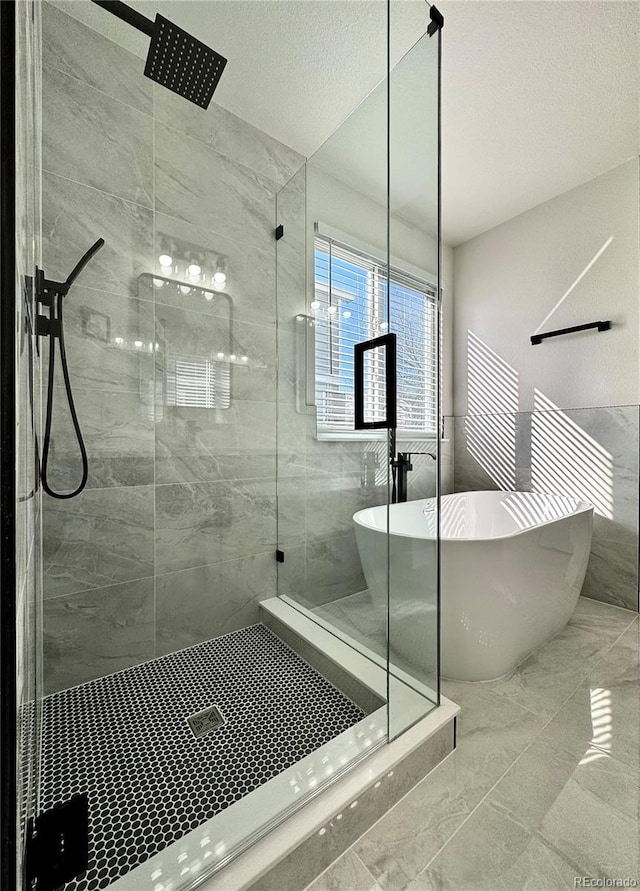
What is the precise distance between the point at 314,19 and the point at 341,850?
2.85 m

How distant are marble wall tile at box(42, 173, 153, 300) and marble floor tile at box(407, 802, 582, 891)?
84.1 inches

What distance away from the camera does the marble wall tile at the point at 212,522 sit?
70.6 inches

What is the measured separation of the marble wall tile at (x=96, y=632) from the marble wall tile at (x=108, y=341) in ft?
2.75

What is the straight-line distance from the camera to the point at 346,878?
965 millimetres

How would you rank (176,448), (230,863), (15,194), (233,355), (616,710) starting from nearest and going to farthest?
(15,194) → (230,863) → (616,710) → (176,448) → (233,355)

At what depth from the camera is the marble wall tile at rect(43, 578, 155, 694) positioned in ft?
4.97

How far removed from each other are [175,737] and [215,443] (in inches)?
45.6

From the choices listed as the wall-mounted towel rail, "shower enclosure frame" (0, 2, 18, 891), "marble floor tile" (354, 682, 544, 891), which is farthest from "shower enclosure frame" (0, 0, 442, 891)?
the wall-mounted towel rail

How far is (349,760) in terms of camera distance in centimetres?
114

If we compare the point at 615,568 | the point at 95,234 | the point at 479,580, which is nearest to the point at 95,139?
the point at 95,234

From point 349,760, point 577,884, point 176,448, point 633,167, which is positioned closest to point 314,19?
point 633,167

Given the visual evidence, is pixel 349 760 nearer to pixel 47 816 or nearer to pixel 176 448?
pixel 47 816

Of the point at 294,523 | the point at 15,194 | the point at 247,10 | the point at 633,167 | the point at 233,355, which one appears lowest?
the point at 294,523

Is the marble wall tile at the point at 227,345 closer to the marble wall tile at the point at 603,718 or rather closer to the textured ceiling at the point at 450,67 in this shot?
the textured ceiling at the point at 450,67
